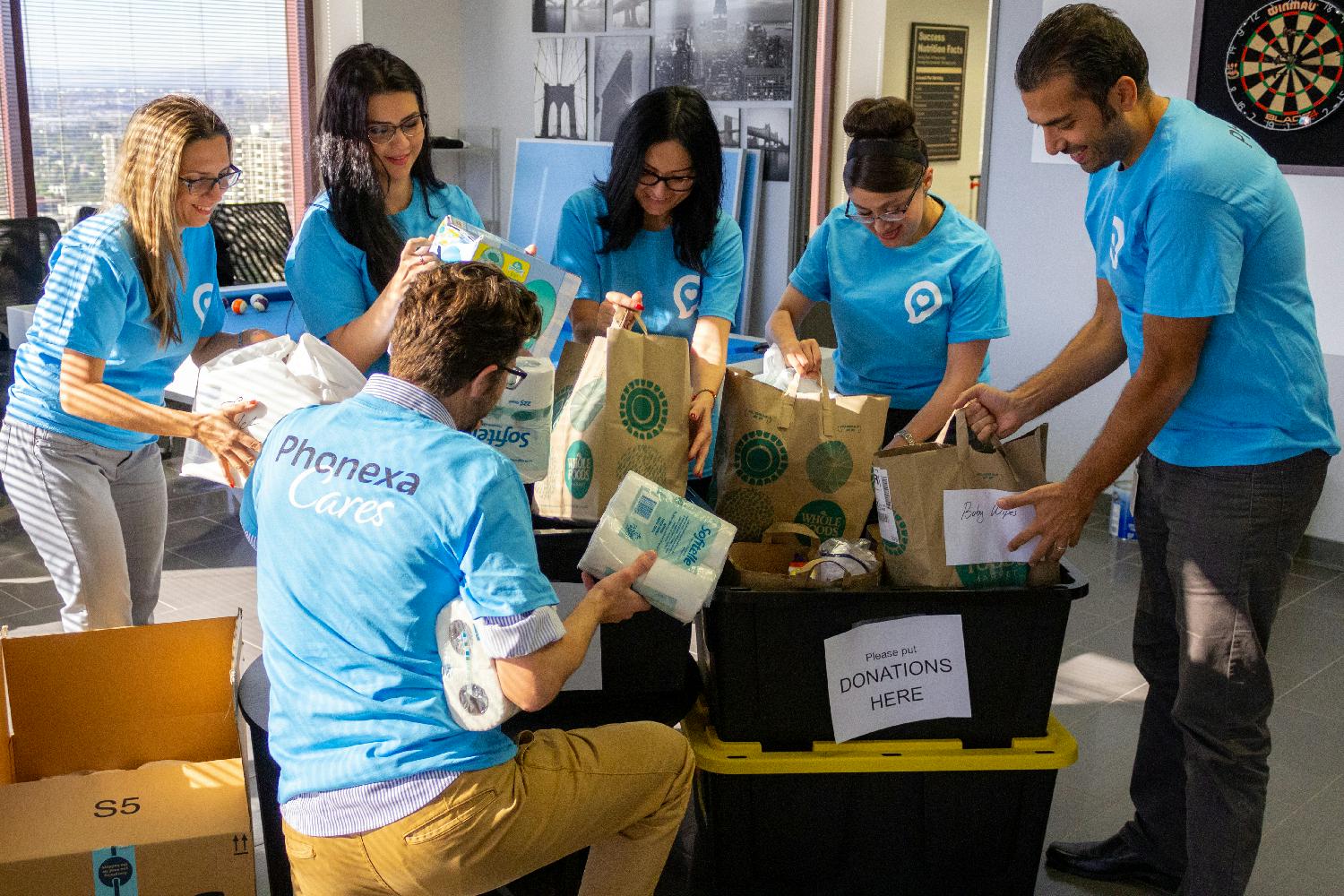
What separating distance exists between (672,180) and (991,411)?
0.81 metres

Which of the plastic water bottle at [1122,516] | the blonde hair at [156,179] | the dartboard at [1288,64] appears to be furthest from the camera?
the plastic water bottle at [1122,516]

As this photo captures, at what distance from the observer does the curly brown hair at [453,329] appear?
1.71 metres

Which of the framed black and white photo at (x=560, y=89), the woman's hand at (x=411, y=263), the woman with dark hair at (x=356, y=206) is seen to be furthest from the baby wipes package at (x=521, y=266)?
the framed black and white photo at (x=560, y=89)

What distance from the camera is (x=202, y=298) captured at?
2.54 m

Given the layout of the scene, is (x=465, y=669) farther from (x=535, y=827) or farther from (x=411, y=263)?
(x=411, y=263)

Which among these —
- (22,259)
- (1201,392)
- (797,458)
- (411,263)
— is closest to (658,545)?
(797,458)

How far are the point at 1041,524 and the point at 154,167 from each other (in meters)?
1.69

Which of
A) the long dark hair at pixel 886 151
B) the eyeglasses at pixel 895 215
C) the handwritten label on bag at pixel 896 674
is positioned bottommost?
the handwritten label on bag at pixel 896 674

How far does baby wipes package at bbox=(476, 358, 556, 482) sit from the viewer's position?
6.90 ft

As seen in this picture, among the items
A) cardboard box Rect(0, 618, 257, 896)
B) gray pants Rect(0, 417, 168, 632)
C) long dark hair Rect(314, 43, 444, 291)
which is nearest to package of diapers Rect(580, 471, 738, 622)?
cardboard box Rect(0, 618, 257, 896)

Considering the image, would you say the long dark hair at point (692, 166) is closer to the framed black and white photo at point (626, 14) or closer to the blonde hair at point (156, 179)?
the blonde hair at point (156, 179)

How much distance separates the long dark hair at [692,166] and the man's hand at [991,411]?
0.72 m

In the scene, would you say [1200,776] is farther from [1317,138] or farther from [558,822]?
[1317,138]

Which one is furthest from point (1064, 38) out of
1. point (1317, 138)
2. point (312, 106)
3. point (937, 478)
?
point (312, 106)
